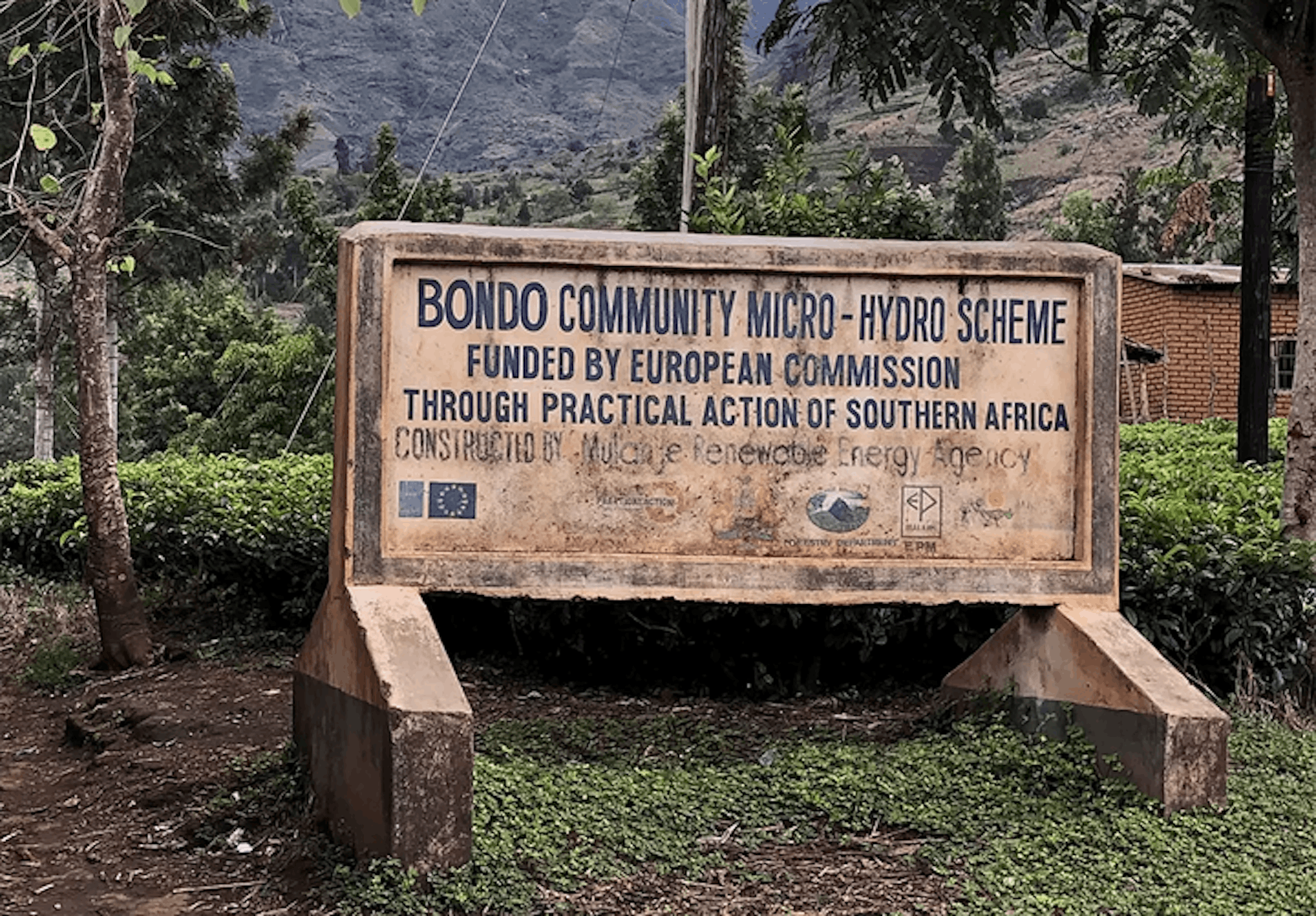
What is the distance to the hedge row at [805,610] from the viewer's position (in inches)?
253

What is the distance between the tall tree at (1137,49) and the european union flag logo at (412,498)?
317cm

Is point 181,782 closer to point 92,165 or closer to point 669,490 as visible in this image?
point 669,490

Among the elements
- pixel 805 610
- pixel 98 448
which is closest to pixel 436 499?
pixel 805 610

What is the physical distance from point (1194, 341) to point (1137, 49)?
735 inches

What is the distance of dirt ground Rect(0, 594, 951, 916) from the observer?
4461mm

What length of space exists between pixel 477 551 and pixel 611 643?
6.71 feet

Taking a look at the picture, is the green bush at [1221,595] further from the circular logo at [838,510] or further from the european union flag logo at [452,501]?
the european union flag logo at [452,501]

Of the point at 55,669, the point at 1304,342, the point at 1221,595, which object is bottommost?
the point at 55,669

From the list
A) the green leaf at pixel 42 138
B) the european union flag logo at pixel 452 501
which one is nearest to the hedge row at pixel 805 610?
the european union flag logo at pixel 452 501

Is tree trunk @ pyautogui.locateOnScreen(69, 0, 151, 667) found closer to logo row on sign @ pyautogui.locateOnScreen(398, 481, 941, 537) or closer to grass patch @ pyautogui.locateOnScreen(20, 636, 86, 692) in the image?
grass patch @ pyautogui.locateOnScreen(20, 636, 86, 692)

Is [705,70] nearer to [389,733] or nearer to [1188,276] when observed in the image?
[389,733]

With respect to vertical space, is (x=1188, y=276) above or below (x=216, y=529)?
above

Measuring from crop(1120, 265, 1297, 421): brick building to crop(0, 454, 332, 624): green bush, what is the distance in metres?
18.1

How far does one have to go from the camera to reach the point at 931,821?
4.88 m
